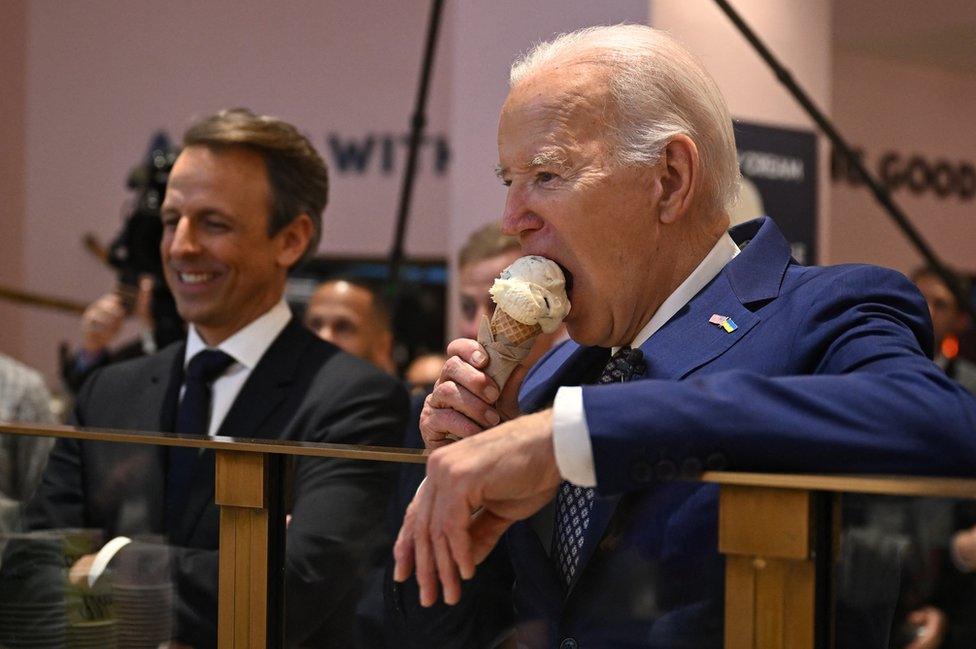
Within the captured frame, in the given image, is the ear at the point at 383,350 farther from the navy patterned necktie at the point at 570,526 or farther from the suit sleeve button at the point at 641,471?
the suit sleeve button at the point at 641,471

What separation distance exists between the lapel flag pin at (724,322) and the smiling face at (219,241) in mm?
1256

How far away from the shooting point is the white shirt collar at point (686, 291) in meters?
1.70

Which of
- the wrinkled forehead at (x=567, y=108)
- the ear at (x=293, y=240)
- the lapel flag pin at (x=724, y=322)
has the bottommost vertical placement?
the ear at (x=293, y=240)

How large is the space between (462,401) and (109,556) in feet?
1.59

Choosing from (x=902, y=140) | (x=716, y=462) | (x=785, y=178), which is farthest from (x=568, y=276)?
(x=902, y=140)

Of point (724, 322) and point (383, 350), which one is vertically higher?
point (724, 322)

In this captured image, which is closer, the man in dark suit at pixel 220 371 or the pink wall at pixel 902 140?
the man in dark suit at pixel 220 371

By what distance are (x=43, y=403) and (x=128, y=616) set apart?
7.35 feet

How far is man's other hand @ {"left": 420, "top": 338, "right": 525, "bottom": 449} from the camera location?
1594 millimetres

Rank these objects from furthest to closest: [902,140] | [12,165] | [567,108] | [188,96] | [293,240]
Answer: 1. [902,140]
2. [12,165]
3. [188,96]
4. [293,240]
5. [567,108]

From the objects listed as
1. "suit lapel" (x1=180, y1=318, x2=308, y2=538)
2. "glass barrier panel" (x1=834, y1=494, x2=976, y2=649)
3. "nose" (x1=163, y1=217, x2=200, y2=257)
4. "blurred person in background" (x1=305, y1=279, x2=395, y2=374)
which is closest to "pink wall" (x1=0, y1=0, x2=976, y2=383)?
"blurred person in background" (x1=305, y1=279, x2=395, y2=374)

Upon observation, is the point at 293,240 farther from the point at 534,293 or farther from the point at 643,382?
the point at 643,382

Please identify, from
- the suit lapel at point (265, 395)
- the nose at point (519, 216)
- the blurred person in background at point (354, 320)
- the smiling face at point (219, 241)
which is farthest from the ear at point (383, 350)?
the nose at point (519, 216)

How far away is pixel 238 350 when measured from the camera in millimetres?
2545
